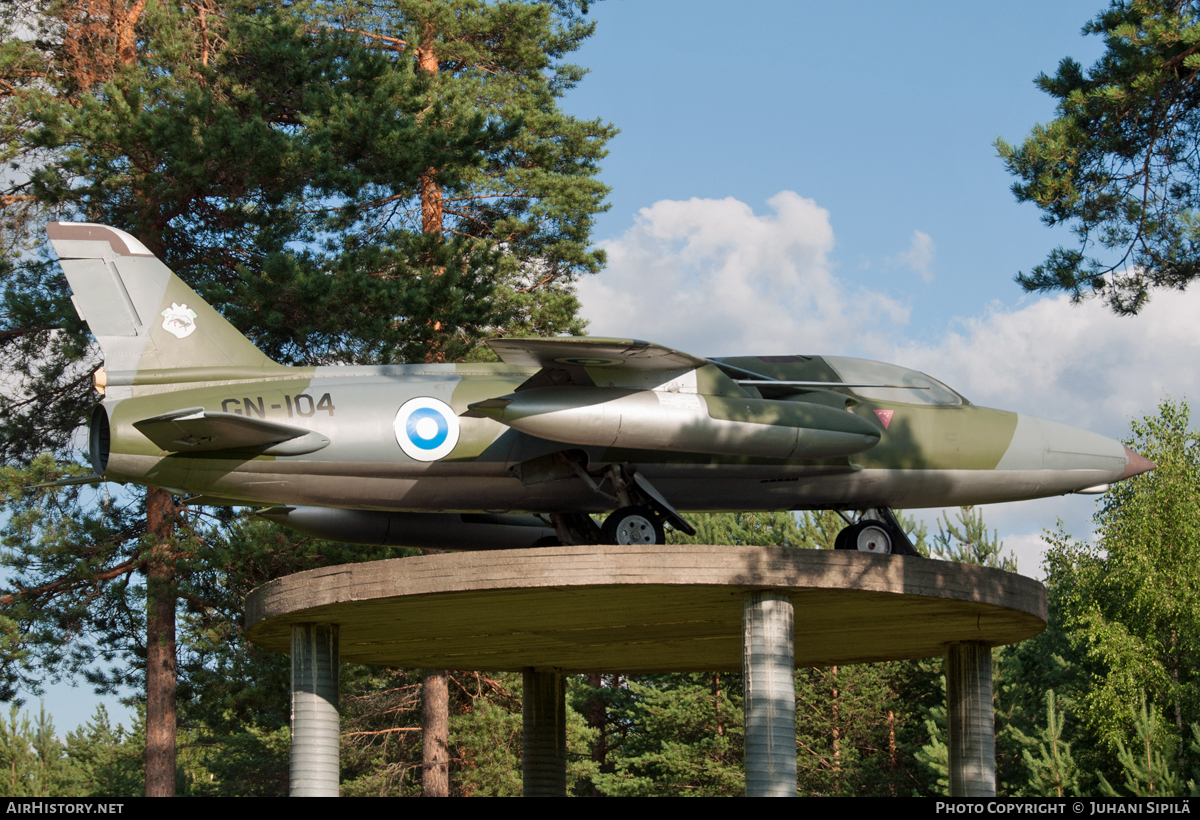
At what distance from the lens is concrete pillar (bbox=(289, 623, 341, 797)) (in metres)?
11.2

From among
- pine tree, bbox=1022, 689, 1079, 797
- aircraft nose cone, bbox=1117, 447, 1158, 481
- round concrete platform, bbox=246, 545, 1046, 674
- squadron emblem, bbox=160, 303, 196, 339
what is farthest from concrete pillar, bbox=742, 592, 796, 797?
pine tree, bbox=1022, 689, 1079, 797

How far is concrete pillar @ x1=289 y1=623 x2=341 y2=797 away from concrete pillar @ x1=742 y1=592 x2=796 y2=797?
3.85 m

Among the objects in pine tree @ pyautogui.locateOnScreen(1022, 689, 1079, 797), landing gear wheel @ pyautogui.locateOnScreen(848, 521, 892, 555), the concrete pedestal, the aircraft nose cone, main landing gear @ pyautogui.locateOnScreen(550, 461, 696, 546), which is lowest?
pine tree @ pyautogui.locateOnScreen(1022, 689, 1079, 797)

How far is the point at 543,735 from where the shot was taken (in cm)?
1510

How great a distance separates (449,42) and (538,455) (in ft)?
61.5

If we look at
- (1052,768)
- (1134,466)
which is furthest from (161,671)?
(1052,768)

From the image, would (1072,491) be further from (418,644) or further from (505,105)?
(505,105)

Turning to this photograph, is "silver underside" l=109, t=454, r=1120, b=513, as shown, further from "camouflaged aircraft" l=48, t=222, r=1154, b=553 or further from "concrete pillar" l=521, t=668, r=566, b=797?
"concrete pillar" l=521, t=668, r=566, b=797

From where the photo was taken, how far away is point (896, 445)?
1378 centimetres

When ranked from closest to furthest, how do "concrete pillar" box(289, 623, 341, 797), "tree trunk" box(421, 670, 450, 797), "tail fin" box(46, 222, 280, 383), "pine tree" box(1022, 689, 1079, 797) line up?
"concrete pillar" box(289, 623, 341, 797) < "tail fin" box(46, 222, 280, 383) < "pine tree" box(1022, 689, 1079, 797) < "tree trunk" box(421, 670, 450, 797)

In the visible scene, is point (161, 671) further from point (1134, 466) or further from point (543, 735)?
point (1134, 466)

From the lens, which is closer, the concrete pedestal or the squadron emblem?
the concrete pedestal

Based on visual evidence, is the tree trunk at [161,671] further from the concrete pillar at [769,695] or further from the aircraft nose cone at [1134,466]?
the aircraft nose cone at [1134,466]
